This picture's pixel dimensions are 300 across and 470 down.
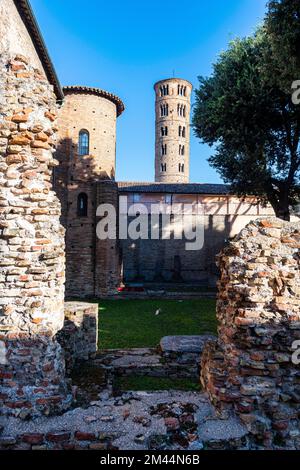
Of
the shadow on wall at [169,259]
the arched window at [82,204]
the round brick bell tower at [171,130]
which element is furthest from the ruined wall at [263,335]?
the round brick bell tower at [171,130]

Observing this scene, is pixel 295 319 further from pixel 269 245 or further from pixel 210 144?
pixel 210 144

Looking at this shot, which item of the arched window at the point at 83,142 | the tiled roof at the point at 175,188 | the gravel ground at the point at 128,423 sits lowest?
the gravel ground at the point at 128,423

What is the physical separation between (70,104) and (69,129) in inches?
54.1

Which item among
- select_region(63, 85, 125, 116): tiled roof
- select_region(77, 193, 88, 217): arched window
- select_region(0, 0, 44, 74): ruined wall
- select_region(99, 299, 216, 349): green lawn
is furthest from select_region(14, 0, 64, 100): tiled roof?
select_region(99, 299, 216, 349): green lawn

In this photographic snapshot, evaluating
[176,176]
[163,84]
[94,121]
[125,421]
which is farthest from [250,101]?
[163,84]

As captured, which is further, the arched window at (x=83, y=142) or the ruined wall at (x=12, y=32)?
the arched window at (x=83, y=142)

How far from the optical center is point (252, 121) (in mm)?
12523

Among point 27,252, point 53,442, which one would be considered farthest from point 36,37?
point 53,442

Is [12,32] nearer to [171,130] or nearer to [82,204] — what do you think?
[82,204]

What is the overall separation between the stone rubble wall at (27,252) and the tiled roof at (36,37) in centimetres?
1083

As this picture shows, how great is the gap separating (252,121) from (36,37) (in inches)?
375

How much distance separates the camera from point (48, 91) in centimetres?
365

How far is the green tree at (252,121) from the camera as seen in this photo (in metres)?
11.8

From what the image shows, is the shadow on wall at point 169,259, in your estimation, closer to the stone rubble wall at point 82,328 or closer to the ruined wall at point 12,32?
the ruined wall at point 12,32
